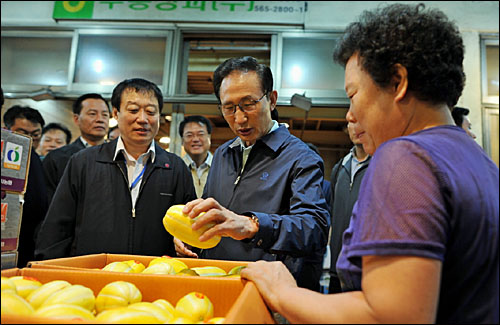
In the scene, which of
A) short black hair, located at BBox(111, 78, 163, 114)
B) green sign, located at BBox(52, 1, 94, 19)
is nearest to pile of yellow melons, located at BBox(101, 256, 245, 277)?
short black hair, located at BBox(111, 78, 163, 114)

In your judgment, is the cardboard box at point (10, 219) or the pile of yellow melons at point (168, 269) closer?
the cardboard box at point (10, 219)

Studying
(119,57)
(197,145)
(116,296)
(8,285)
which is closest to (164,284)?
(116,296)

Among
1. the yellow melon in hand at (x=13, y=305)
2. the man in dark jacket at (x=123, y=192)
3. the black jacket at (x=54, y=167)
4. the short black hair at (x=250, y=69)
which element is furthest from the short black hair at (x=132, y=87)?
the yellow melon in hand at (x=13, y=305)

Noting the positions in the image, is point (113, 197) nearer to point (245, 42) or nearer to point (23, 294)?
point (23, 294)

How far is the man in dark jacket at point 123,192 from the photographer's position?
7.04ft

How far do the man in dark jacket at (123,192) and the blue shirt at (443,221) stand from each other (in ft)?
5.36

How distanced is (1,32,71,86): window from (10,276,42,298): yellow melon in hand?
4652 mm

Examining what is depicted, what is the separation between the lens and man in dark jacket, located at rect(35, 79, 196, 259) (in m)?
2.14

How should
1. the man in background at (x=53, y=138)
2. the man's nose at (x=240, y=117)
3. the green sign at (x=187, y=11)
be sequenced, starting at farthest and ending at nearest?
the green sign at (x=187, y=11)
the man in background at (x=53, y=138)
the man's nose at (x=240, y=117)

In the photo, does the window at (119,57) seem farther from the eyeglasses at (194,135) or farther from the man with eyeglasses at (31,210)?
the man with eyeglasses at (31,210)

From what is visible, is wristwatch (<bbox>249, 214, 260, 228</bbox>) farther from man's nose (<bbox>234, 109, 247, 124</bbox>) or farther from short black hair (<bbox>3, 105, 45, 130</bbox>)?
short black hair (<bbox>3, 105, 45, 130</bbox>)

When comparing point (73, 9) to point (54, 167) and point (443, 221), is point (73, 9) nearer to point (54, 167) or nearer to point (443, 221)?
point (54, 167)

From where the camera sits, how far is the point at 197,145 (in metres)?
4.15

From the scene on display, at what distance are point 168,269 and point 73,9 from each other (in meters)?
4.70
